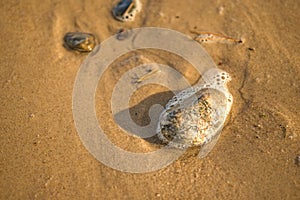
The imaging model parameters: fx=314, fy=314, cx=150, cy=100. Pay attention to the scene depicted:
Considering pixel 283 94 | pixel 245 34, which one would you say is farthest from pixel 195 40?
pixel 283 94

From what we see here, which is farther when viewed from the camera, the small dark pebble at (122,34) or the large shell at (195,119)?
the small dark pebble at (122,34)

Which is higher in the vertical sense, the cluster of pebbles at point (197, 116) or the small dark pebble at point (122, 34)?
the small dark pebble at point (122, 34)

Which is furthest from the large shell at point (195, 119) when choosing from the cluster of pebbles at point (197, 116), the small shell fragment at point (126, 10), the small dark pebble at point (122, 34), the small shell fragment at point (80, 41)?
the small shell fragment at point (126, 10)

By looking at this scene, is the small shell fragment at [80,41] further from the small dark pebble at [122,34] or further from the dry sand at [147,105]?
the small dark pebble at [122,34]

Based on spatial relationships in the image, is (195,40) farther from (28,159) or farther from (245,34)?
(28,159)

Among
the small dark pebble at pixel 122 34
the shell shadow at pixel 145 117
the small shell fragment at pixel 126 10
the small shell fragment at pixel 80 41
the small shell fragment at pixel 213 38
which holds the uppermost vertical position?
the small shell fragment at pixel 126 10

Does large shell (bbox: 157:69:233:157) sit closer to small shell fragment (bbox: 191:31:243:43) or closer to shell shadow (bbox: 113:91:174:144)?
shell shadow (bbox: 113:91:174:144)

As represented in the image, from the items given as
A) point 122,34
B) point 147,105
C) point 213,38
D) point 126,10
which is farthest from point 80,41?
point 213,38
